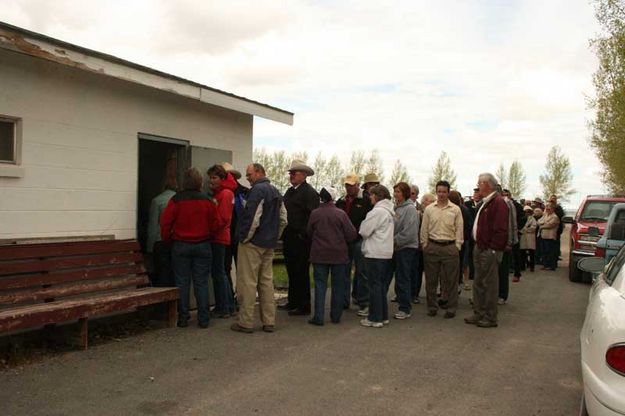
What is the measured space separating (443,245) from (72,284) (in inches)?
195

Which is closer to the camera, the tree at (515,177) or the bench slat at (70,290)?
the bench slat at (70,290)

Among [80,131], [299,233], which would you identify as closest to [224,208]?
[299,233]

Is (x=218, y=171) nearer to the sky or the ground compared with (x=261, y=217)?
nearer to the sky

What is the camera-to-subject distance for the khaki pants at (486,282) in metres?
7.72

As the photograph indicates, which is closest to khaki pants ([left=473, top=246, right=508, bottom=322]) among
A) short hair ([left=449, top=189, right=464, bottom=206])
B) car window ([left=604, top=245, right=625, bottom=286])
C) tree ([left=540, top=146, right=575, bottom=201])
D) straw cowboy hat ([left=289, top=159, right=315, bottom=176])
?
short hair ([left=449, top=189, right=464, bottom=206])

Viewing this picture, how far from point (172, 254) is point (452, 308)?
399 centimetres

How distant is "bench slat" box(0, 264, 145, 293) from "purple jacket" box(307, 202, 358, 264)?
7.23ft

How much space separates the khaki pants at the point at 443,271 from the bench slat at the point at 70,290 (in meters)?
4.00

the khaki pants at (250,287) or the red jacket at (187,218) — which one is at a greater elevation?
the red jacket at (187,218)

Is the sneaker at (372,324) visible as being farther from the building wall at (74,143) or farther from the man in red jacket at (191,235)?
the building wall at (74,143)

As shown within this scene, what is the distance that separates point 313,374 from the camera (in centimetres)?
544

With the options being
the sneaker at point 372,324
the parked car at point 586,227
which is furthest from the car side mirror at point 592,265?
the parked car at point 586,227

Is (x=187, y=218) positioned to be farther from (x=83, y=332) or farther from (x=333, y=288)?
(x=333, y=288)

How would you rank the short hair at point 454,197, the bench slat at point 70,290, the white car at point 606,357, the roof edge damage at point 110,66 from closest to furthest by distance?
the white car at point 606,357, the roof edge damage at point 110,66, the bench slat at point 70,290, the short hair at point 454,197
